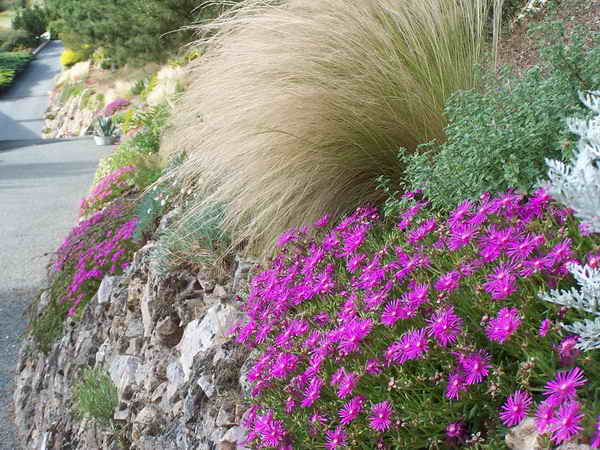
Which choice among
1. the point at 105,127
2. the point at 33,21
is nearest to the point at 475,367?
the point at 105,127

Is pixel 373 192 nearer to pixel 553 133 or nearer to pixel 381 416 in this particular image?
pixel 553 133

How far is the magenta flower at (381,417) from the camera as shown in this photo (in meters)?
1.24

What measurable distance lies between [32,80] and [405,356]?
108 ft

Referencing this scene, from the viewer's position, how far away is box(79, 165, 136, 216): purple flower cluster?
627 cm

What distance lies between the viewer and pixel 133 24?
18281 millimetres

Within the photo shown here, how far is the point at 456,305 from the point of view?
4.68 ft

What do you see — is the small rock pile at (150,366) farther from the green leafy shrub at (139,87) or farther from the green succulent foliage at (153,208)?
the green leafy shrub at (139,87)

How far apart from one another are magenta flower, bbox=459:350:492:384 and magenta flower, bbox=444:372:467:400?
0.04 ft

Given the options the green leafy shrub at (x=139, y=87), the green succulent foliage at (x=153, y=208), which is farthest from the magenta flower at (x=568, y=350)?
the green leafy shrub at (x=139, y=87)

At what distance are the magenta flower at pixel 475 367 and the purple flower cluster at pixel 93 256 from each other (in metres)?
3.22

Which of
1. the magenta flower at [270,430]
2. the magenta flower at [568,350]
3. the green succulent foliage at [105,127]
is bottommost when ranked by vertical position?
the green succulent foliage at [105,127]

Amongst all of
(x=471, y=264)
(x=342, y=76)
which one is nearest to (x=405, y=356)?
(x=471, y=264)

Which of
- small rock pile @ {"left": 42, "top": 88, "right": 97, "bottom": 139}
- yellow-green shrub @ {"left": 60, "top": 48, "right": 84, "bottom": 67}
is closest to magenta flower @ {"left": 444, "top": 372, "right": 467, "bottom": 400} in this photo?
small rock pile @ {"left": 42, "top": 88, "right": 97, "bottom": 139}

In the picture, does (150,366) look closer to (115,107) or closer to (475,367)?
(475,367)
